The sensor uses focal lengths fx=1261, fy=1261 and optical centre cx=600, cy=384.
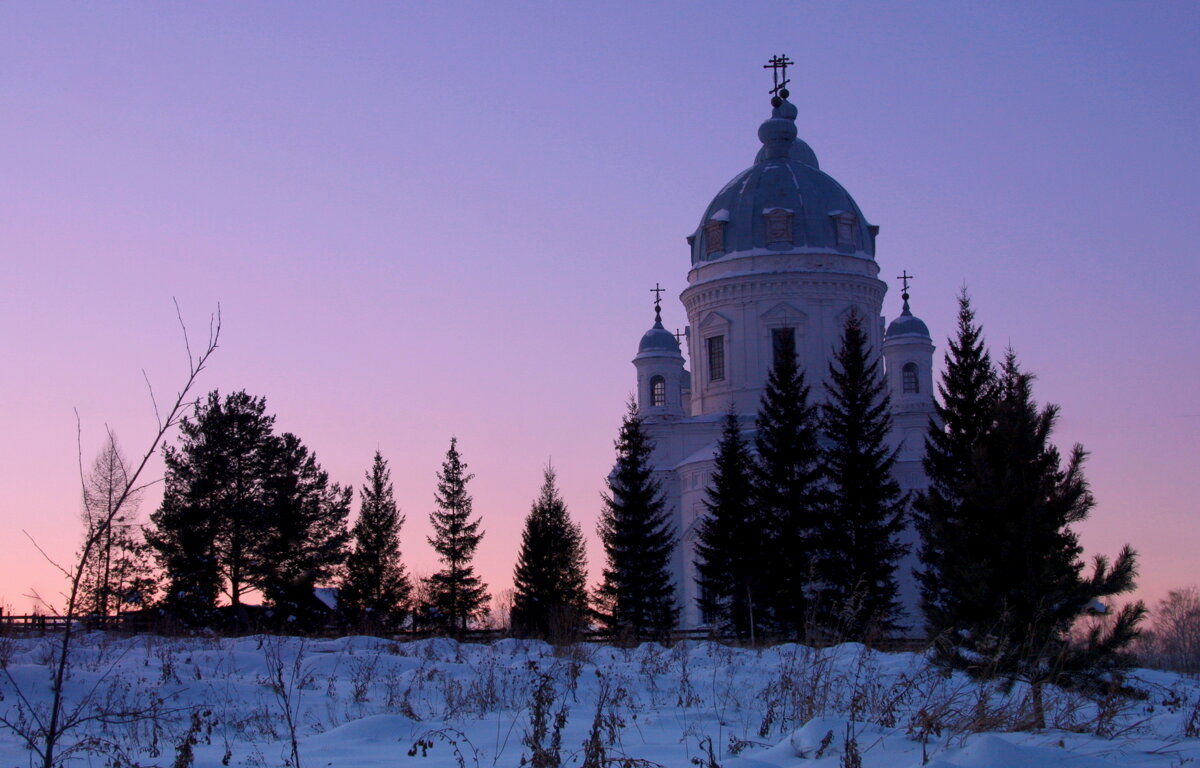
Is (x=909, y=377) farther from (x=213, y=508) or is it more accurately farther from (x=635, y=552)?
(x=213, y=508)

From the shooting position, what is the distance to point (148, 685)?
12.3 metres

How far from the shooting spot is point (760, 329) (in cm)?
4262

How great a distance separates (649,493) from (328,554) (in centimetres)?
1010

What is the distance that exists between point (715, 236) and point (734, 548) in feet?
44.8

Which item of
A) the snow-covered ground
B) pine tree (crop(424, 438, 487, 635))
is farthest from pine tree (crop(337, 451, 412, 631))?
the snow-covered ground

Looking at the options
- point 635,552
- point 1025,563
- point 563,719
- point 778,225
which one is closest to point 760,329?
point 778,225

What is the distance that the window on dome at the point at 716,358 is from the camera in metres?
43.5

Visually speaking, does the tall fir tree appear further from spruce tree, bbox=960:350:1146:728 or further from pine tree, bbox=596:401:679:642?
spruce tree, bbox=960:350:1146:728

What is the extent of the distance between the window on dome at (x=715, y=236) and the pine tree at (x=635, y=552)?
22.7ft

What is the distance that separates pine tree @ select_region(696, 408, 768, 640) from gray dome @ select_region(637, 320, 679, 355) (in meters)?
7.96

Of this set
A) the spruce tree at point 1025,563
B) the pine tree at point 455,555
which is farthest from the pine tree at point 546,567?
the spruce tree at point 1025,563

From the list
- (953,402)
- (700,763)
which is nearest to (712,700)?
(700,763)

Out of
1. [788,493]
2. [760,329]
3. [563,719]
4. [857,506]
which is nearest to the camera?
[563,719]

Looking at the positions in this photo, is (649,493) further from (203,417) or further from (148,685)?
(148,685)
